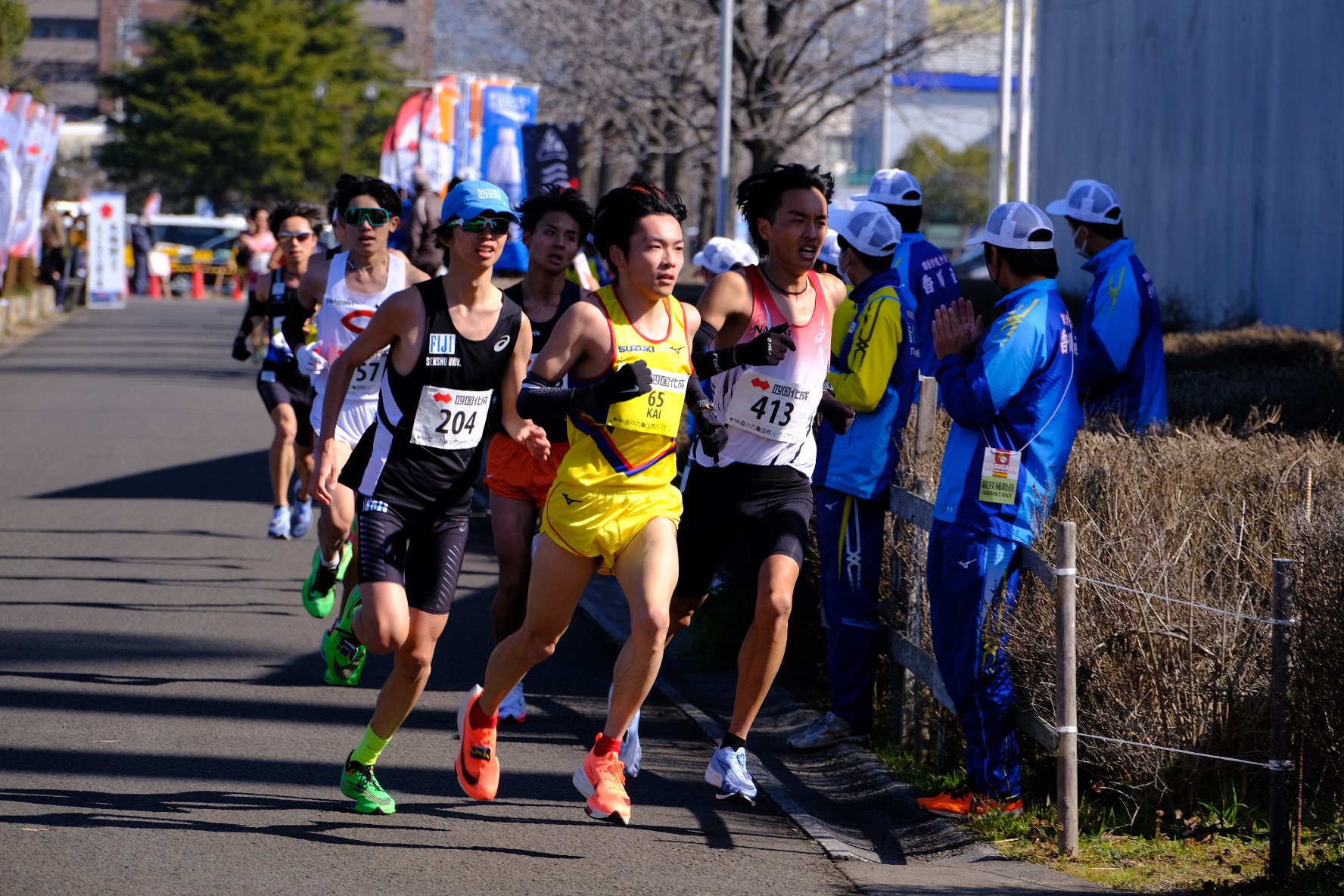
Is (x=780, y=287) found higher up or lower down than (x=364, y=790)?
higher up

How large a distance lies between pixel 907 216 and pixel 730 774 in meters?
3.06

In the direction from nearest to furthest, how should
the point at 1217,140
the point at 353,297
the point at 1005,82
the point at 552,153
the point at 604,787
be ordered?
1. the point at 604,787
2. the point at 353,297
3. the point at 1217,140
4. the point at 552,153
5. the point at 1005,82

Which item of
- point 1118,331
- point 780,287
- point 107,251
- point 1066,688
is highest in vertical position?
point 107,251

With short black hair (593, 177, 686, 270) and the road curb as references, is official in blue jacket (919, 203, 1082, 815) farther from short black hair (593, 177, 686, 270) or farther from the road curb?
short black hair (593, 177, 686, 270)

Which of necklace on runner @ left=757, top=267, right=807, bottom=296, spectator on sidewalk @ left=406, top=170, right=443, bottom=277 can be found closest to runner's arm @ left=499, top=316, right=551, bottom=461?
necklace on runner @ left=757, top=267, right=807, bottom=296

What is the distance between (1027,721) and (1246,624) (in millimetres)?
789

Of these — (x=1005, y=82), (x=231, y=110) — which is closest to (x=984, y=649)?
(x=1005, y=82)

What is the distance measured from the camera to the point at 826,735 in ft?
22.8

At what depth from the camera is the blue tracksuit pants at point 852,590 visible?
6.92m

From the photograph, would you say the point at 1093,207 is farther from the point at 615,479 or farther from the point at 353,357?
the point at 353,357

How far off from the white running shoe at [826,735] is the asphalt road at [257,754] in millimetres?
433

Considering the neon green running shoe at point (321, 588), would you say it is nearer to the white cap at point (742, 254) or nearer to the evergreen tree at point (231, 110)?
the white cap at point (742, 254)

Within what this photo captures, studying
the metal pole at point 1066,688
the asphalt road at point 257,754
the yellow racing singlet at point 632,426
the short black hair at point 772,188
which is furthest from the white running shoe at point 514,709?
the metal pole at point 1066,688

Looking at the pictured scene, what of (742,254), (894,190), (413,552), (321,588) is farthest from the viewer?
(742,254)
